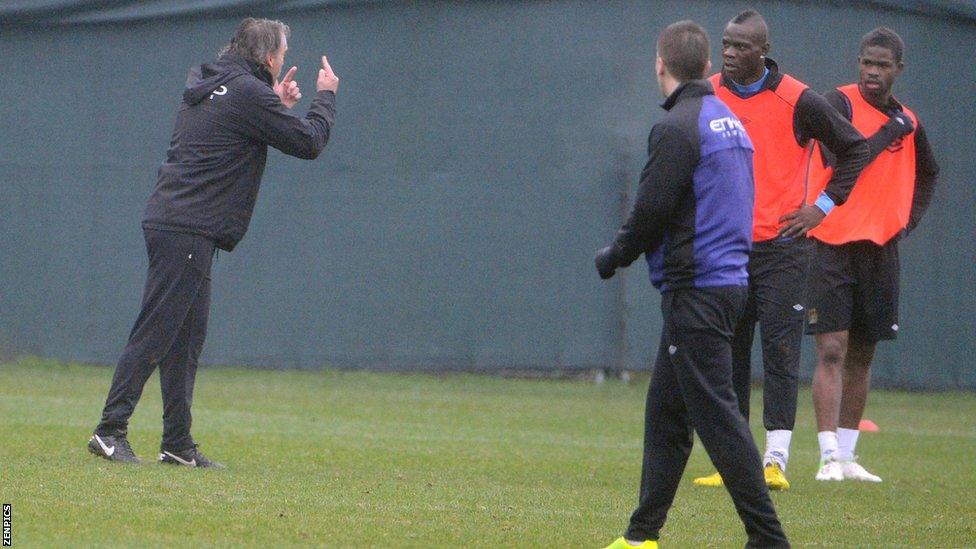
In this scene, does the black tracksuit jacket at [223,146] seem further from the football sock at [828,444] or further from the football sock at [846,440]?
the football sock at [846,440]

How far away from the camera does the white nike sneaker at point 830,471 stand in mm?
7455

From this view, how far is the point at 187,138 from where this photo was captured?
666 cm

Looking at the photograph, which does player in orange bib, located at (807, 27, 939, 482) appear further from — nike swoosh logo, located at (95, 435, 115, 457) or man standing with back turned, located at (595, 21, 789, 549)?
nike swoosh logo, located at (95, 435, 115, 457)

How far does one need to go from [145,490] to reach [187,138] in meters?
1.75

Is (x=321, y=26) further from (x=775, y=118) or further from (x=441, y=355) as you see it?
(x=775, y=118)

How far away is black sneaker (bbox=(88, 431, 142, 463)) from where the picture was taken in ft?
21.5

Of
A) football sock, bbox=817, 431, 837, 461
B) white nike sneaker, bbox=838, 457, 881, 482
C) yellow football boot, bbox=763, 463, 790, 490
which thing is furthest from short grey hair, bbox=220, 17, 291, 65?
white nike sneaker, bbox=838, 457, 881, 482

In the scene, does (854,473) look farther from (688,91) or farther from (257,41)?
(257,41)

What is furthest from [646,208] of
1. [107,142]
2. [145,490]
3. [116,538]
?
[107,142]

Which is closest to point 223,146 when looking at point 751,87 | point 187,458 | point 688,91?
point 187,458

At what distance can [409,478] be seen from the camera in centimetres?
668

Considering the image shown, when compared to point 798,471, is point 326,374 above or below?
below

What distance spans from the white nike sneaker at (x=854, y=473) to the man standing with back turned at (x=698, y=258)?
299 centimetres

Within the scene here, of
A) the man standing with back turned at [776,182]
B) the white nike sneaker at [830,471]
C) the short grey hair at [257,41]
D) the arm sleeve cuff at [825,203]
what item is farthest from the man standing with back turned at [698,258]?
the white nike sneaker at [830,471]
